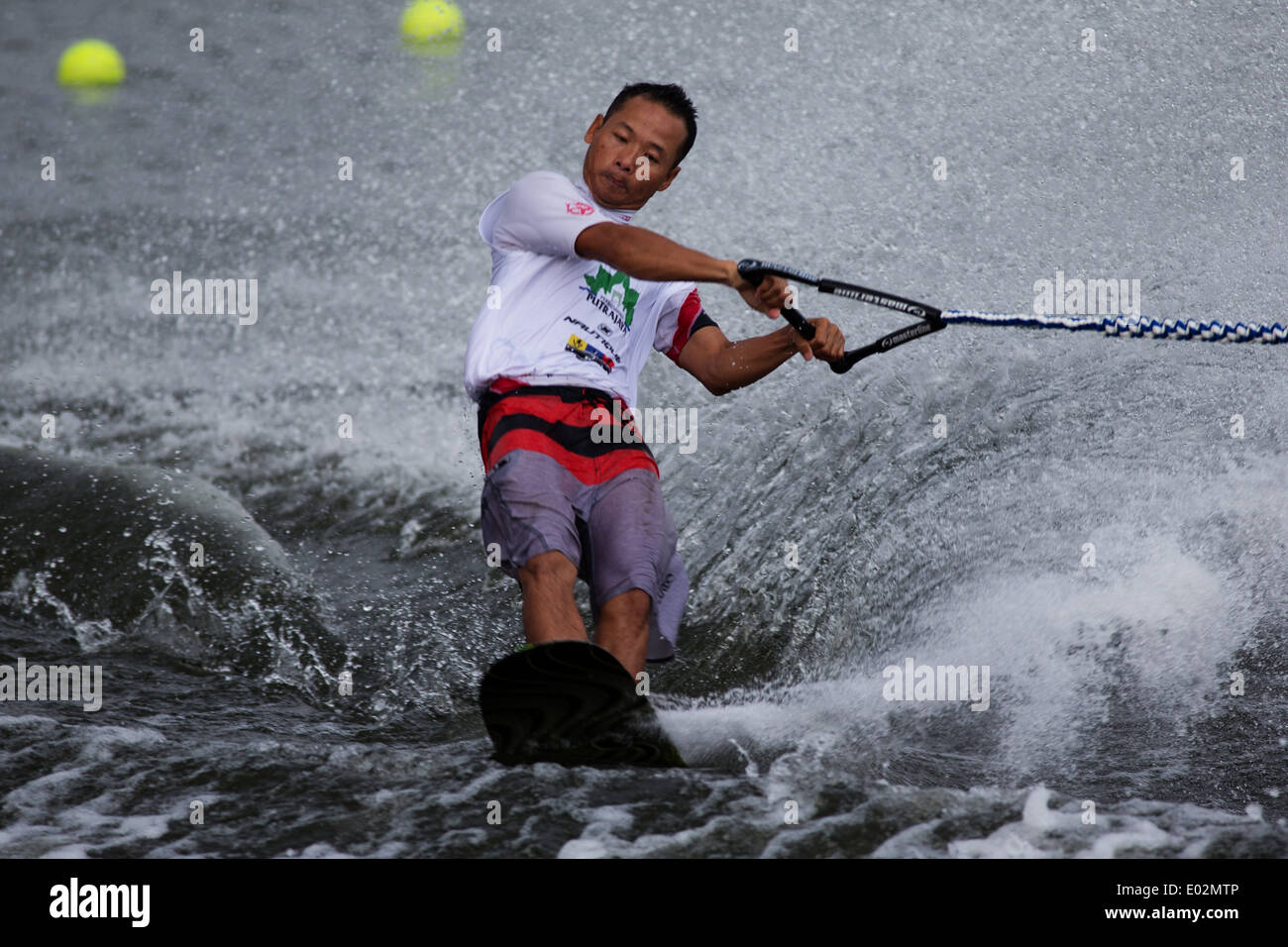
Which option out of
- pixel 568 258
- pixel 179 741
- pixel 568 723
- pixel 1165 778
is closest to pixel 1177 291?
pixel 1165 778

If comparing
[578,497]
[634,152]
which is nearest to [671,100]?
[634,152]

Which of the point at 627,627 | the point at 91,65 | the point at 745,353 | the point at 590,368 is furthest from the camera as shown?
the point at 91,65

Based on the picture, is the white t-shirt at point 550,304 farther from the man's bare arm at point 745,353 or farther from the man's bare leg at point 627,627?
the man's bare leg at point 627,627

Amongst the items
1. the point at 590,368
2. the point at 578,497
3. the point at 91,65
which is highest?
the point at 91,65

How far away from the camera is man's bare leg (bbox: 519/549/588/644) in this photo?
2596 millimetres

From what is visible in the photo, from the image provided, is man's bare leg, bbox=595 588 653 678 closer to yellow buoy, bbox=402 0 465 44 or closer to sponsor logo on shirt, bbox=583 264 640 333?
sponsor logo on shirt, bbox=583 264 640 333

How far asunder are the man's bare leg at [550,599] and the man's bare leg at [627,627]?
11cm

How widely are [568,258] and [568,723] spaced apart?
1.02 m

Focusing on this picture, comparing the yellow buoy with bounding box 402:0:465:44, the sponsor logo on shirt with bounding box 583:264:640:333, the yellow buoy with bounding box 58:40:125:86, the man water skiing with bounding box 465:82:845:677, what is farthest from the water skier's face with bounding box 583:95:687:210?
the yellow buoy with bounding box 58:40:125:86

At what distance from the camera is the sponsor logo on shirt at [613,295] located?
2930mm

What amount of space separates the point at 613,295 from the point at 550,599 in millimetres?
741

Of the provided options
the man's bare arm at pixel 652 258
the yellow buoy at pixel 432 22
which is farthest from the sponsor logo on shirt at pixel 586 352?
the yellow buoy at pixel 432 22

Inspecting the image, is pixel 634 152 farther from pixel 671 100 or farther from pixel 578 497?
pixel 578 497

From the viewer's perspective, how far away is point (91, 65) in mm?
8812
